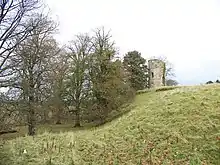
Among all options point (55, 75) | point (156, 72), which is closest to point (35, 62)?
A: point (55, 75)

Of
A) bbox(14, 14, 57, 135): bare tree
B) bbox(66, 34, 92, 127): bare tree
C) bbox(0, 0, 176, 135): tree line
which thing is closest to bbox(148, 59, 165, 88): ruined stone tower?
bbox(0, 0, 176, 135): tree line

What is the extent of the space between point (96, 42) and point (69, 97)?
253 inches

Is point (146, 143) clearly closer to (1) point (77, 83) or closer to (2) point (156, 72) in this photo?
(1) point (77, 83)

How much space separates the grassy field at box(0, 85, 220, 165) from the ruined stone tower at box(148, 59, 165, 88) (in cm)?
1942

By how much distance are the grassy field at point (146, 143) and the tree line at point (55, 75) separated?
87.0 inches

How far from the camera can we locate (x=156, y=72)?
37.2 m

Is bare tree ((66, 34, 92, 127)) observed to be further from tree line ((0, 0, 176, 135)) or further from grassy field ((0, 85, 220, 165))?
grassy field ((0, 85, 220, 165))

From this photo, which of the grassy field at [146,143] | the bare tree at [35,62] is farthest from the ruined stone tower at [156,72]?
the grassy field at [146,143]

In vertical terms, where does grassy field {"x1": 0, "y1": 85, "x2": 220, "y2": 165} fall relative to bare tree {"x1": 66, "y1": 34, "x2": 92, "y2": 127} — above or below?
below

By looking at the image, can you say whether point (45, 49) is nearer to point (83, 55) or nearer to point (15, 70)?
point (15, 70)

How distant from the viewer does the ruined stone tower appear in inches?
1452

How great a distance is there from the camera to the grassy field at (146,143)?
11758mm

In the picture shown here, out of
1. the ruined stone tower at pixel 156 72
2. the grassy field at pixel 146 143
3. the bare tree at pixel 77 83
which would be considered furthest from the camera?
the ruined stone tower at pixel 156 72

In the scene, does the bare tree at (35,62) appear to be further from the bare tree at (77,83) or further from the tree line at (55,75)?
the bare tree at (77,83)
